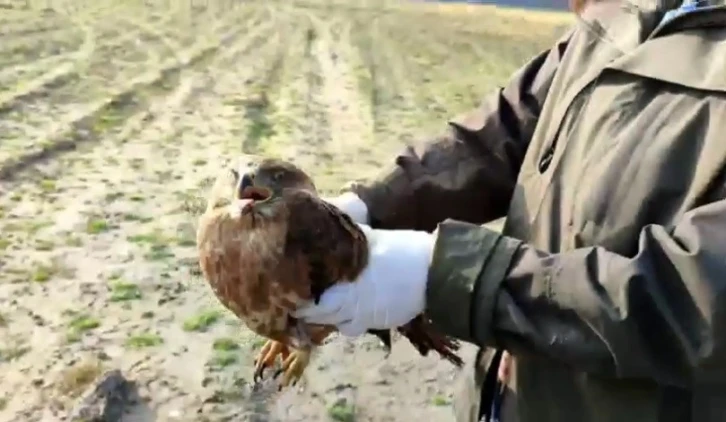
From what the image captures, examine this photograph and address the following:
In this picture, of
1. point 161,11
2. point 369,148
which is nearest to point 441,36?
point 161,11

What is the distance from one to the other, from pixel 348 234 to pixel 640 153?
1.72 ft

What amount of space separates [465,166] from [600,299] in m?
0.65

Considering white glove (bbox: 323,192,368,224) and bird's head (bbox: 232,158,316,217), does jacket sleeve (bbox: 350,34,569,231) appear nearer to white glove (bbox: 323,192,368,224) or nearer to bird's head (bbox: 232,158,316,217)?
white glove (bbox: 323,192,368,224)

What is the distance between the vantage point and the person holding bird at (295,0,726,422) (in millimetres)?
1615

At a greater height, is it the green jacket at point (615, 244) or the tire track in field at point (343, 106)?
the green jacket at point (615, 244)

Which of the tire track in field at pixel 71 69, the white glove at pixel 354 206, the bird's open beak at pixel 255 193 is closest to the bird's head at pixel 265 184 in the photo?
the bird's open beak at pixel 255 193

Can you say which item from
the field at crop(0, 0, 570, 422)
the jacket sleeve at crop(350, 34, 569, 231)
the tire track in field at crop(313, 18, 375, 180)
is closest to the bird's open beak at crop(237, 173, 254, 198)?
the jacket sleeve at crop(350, 34, 569, 231)

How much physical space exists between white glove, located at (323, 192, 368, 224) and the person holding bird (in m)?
0.27

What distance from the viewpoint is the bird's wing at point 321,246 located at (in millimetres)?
1900

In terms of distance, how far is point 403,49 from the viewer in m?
14.5

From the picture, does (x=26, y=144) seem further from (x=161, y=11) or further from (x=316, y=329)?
(x=161, y=11)

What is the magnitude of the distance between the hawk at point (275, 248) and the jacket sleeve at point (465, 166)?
278 mm

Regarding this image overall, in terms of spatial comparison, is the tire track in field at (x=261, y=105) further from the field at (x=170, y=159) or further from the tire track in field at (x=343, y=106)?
the tire track in field at (x=343, y=106)

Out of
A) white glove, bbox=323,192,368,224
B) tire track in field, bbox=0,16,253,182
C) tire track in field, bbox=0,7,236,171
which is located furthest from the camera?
tire track in field, bbox=0,7,236,171
